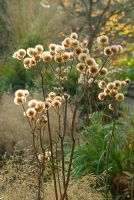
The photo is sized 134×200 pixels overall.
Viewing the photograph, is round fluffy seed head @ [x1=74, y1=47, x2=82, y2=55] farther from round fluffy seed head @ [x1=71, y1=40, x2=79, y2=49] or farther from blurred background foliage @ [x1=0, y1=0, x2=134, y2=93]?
blurred background foliage @ [x1=0, y1=0, x2=134, y2=93]

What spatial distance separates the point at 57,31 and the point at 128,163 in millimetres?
A: 7617

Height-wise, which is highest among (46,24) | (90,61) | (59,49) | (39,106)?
(46,24)

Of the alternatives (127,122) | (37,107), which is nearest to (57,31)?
(127,122)

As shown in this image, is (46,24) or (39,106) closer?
(39,106)

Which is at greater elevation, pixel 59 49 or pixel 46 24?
pixel 46 24

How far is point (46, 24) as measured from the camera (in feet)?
37.3

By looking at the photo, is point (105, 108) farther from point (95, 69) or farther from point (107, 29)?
point (107, 29)

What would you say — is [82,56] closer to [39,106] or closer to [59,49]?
[59,49]

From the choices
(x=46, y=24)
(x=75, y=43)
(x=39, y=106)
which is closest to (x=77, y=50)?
(x=75, y=43)

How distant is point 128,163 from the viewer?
13.7 ft

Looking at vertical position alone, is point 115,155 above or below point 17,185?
above

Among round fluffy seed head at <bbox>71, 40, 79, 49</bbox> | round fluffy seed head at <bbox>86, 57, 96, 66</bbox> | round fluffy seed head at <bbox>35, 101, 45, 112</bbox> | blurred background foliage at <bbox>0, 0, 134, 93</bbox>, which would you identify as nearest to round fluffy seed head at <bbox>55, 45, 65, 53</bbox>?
round fluffy seed head at <bbox>71, 40, 79, 49</bbox>

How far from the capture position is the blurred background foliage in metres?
9.67

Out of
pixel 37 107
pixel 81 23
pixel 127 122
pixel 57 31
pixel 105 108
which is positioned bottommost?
pixel 37 107
